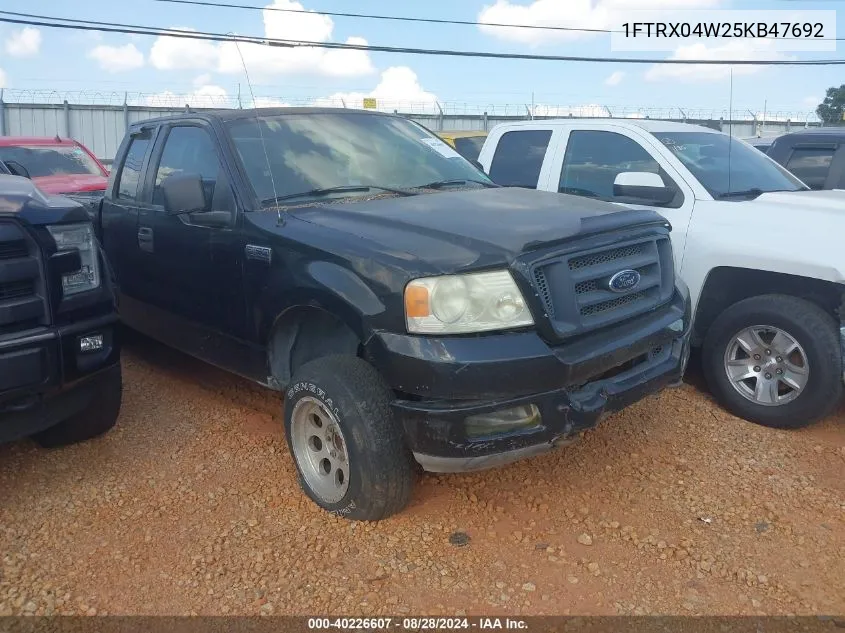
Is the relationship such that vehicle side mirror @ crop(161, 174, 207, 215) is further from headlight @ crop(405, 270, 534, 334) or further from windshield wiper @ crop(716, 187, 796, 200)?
windshield wiper @ crop(716, 187, 796, 200)

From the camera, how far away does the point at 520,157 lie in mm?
6113

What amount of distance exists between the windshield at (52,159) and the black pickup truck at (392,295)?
257 inches

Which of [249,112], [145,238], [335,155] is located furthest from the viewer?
[145,238]

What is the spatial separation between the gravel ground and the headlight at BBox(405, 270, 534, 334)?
1.02m

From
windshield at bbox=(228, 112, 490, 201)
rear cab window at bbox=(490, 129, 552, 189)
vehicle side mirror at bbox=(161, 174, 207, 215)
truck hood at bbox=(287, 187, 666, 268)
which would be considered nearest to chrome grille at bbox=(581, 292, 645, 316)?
truck hood at bbox=(287, 187, 666, 268)

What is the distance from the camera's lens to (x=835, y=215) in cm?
430

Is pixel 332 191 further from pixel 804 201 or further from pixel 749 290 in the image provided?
pixel 804 201

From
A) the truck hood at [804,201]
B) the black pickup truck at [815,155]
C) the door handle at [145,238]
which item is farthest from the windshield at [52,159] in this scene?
the truck hood at [804,201]

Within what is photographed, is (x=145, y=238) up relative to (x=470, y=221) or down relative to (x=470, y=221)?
down

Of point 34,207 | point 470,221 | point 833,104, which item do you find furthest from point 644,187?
point 833,104

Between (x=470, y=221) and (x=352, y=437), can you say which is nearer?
(x=352, y=437)

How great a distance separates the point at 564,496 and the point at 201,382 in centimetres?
290

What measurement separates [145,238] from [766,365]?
157 inches

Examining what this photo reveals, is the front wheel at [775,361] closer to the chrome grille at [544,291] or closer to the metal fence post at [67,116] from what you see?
the chrome grille at [544,291]
